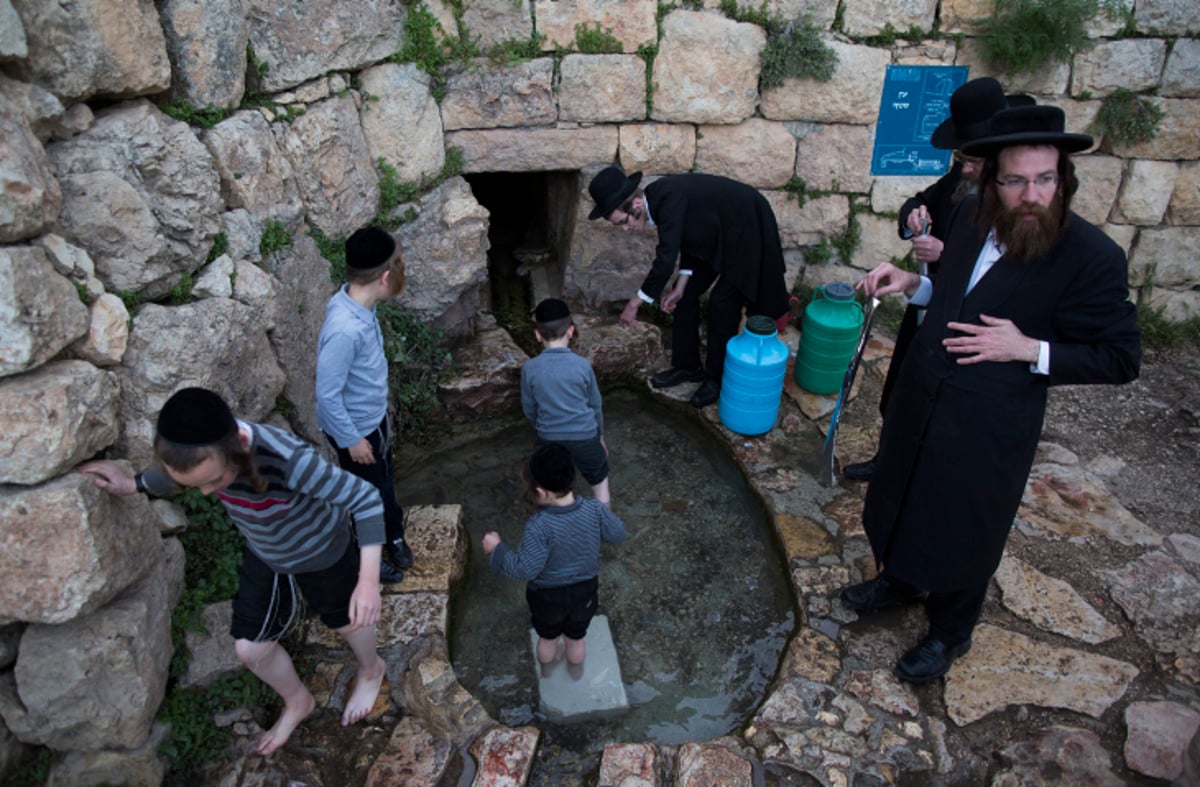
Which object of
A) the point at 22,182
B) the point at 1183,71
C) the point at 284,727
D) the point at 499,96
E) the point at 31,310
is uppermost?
the point at 1183,71

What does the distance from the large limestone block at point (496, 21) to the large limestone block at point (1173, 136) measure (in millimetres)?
4172

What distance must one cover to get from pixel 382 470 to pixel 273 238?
1314mm

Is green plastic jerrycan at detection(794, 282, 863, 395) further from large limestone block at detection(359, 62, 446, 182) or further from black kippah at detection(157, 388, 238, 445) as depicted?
black kippah at detection(157, 388, 238, 445)

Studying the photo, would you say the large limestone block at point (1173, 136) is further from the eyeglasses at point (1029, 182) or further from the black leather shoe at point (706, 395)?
the eyeglasses at point (1029, 182)

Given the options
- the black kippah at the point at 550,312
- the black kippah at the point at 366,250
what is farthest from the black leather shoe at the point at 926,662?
the black kippah at the point at 366,250

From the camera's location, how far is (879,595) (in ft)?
12.3

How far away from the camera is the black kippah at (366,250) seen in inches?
130

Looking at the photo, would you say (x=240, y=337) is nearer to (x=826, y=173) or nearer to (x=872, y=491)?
(x=872, y=491)

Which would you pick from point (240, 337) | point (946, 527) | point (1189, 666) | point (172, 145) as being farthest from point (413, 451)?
point (1189, 666)

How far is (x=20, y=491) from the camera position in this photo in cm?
267

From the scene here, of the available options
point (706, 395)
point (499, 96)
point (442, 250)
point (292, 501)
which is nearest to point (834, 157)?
point (706, 395)

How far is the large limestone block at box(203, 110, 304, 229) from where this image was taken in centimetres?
368

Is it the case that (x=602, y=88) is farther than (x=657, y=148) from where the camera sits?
No

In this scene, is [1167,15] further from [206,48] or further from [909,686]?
[206,48]
